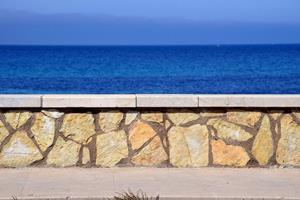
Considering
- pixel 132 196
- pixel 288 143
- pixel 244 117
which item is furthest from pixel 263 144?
pixel 132 196

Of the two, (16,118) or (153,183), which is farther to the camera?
(16,118)

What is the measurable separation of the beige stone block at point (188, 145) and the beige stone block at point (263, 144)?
65 cm

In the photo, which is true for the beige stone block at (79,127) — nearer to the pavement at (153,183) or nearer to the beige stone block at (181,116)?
the pavement at (153,183)

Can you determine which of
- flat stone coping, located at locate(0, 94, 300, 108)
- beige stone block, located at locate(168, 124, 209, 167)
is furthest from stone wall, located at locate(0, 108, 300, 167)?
flat stone coping, located at locate(0, 94, 300, 108)

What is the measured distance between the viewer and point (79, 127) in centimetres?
856

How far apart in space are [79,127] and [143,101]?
88cm

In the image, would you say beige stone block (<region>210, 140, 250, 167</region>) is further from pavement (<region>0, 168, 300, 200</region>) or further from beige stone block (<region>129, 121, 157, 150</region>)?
beige stone block (<region>129, 121, 157, 150</region>)

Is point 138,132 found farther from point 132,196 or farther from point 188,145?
point 132,196

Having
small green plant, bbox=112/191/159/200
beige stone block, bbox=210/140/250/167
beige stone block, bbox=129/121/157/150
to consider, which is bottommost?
small green plant, bbox=112/191/159/200

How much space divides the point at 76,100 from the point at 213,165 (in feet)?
6.44

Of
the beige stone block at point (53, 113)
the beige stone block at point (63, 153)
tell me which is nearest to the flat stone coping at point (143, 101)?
the beige stone block at point (53, 113)

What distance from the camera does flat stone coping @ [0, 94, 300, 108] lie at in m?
8.46

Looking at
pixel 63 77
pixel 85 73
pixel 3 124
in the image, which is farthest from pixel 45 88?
pixel 3 124

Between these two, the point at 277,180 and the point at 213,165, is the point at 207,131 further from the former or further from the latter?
the point at 277,180
